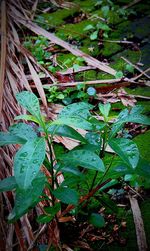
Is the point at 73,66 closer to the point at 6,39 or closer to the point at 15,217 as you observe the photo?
the point at 6,39

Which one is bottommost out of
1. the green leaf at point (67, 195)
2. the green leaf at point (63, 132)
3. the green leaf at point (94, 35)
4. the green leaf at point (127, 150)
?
the green leaf at point (67, 195)

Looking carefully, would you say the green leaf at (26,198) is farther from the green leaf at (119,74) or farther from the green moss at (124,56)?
the green moss at (124,56)

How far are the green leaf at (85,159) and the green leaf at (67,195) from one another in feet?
0.33

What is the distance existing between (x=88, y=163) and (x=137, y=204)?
1.72ft

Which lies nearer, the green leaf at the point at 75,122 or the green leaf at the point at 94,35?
the green leaf at the point at 75,122

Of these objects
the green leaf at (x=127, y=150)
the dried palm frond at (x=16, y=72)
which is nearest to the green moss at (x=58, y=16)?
the dried palm frond at (x=16, y=72)

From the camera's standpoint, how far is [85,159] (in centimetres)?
109

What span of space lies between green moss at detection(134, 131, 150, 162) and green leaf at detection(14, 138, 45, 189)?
32.2 inches

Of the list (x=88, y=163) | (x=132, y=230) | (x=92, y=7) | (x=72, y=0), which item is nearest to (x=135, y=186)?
(x=132, y=230)

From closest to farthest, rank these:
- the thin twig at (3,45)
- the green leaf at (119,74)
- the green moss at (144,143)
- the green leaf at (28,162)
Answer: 1. the green leaf at (28,162)
2. the green moss at (144,143)
3. the thin twig at (3,45)
4. the green leaf at (119,74)

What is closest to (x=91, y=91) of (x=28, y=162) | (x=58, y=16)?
(x=28, y=162)

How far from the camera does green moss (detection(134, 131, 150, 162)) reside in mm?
1721

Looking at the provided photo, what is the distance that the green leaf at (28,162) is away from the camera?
96 centimetres

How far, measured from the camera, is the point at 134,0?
3.25m
